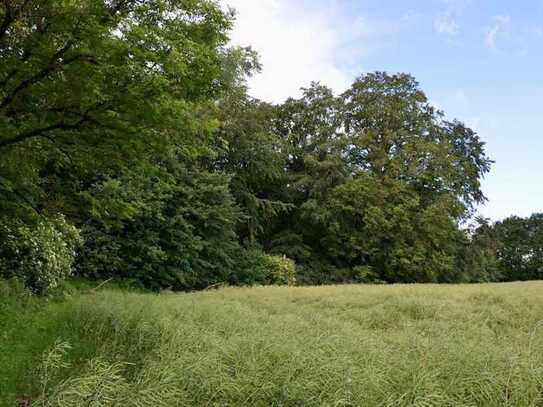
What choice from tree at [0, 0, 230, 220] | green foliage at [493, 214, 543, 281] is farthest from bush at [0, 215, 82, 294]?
green foliage at [493, 214, 543, 281]

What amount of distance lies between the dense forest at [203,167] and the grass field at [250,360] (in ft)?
6.51

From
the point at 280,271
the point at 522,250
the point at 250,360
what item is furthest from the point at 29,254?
the point at 522,250

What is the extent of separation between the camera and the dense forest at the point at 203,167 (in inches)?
210

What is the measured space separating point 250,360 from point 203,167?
16323 millimetres

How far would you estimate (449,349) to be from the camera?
3.54 metres

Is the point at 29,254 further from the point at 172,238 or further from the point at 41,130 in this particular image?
the point at 172,238

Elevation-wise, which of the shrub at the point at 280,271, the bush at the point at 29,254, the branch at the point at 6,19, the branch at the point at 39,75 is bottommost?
the shrub at the point at 280,271

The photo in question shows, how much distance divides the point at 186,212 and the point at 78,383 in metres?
13.5

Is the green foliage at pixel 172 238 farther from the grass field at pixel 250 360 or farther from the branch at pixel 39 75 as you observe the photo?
the branch at pixel 39 75

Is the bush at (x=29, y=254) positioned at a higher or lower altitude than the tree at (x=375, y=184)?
lower

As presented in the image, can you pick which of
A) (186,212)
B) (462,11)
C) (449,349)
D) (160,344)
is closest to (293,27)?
(462,11)

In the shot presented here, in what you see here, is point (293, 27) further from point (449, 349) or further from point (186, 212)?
point (186, 212)

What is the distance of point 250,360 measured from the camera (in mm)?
3676

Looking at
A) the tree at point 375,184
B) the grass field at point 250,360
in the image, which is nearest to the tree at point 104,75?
the grass field at point 250,360
